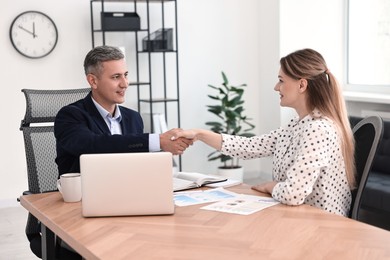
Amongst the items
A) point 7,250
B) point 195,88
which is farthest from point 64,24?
point 7,250

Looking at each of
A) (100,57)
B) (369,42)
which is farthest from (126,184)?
(369,42)

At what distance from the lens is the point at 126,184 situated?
7.18ft

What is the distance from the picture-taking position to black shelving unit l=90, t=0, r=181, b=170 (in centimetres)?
586

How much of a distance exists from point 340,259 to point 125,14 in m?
4.31

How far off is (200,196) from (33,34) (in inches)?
141

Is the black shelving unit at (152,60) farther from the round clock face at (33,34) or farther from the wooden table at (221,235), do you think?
the wooden table at (221,235)

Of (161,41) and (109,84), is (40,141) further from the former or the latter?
(161,41)

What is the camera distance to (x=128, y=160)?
2.17 m

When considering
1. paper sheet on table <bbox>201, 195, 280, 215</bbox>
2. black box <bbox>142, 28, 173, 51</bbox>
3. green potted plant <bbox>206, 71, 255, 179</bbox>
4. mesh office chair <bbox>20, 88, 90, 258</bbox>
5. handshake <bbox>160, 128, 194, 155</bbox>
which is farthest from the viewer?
green potted plant <bbox>206, 71, 255, 179</bbox>

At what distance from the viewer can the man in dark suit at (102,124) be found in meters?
2.70

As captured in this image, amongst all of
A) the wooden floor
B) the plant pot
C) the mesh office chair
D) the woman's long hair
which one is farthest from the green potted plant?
the woman's long hair

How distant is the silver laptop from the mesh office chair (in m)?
0.81

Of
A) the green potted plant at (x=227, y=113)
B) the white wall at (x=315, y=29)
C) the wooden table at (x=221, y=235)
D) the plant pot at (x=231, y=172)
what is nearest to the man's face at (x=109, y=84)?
the wooden table at (x=221, y=235)

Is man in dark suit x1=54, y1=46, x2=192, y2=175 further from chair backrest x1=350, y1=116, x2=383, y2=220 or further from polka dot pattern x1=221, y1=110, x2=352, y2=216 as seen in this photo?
chair backrest x1=350, y1=116, x2=383, y2=220
